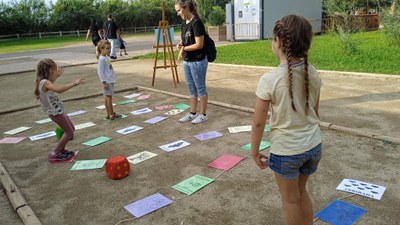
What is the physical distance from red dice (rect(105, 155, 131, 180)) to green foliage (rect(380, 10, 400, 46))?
1178 cm

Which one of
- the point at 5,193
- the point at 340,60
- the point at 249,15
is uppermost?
the point at 249,15

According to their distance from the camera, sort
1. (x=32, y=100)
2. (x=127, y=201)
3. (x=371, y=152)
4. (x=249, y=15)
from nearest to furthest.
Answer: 1. (x=127, y=201)
2. (x=371, y=152)
3. (x=32, y=100)
4. (x=249, y=15)

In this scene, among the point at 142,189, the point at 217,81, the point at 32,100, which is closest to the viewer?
the point at 142,189

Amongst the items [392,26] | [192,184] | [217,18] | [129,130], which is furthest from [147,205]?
[217,18]

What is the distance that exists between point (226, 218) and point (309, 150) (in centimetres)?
110

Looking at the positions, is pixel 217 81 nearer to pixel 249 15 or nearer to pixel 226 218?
pixel 226 218

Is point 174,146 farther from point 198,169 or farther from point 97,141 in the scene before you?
point 97,141

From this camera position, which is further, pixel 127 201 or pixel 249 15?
pixel 249 15

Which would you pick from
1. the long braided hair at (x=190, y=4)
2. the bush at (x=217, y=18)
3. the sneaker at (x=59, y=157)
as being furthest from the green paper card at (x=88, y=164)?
the bush at (x=217, y=18)

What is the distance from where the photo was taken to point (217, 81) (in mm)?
8984

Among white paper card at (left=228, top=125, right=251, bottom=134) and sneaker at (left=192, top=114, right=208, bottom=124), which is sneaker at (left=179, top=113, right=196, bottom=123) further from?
white paper card at (left=228, top=125, right=251, bottom=134)

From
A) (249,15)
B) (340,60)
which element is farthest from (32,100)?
(249,15)

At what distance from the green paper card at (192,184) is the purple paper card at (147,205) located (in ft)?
0.72

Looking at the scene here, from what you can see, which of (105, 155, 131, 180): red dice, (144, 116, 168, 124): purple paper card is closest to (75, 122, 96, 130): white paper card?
(144, 116, 168, 124): purple paper card
